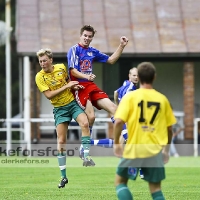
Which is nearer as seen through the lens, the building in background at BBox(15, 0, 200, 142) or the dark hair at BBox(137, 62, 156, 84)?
the dark hair at BBox(137, 62, 156, 84)

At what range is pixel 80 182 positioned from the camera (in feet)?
47.6

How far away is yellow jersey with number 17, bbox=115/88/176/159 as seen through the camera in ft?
27.4

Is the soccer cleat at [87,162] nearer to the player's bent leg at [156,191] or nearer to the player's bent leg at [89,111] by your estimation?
the player's bent leg at [89,111]

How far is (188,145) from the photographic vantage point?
2705cm

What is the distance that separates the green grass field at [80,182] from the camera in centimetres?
1199

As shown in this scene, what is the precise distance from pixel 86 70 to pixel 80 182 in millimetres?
2627

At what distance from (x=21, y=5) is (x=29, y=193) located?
1644 centimetres

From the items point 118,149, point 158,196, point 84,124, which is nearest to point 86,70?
point 84,124

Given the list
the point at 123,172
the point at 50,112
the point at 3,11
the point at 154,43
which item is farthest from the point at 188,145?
the point at 3,11

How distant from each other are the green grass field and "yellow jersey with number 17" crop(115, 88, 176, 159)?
3216 mm

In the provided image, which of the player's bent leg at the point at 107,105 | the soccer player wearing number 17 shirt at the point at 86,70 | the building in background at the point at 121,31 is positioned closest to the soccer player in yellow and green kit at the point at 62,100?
the soccer player wearing number 17 shirt at the point at 86,70

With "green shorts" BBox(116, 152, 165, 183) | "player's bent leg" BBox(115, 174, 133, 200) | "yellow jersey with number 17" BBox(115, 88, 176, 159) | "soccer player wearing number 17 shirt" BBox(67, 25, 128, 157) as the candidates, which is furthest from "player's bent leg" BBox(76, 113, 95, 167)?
"yellow jersey with number 17" BBox(115, 88, 176, 159)

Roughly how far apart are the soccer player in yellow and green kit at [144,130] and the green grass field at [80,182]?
3078mm

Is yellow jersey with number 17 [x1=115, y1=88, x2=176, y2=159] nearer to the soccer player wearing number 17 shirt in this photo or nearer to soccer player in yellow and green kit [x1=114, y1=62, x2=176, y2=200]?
soccer player in yellow and green kit [x1=114, y1=62, x2=176, y2=200]
